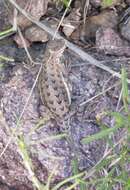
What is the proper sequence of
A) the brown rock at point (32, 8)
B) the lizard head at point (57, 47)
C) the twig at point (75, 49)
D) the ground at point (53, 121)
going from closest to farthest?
1. the ground at point (53, 121)
2. the twig at point (75, 49)
3. the lizard head at point (57, 47)
4. the brown rock at point (32, 8)

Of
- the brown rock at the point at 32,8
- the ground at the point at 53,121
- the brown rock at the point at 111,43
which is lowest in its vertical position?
the ground at the point at 53,121

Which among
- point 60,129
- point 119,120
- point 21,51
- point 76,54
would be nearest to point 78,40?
point 76,54

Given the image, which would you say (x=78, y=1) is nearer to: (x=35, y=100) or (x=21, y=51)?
(x=21, y=51)

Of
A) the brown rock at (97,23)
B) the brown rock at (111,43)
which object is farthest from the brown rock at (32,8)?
the brown rock at (111,43)

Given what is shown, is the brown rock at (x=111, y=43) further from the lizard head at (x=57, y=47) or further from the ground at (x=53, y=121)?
the lizard head at (x=57, y=47)

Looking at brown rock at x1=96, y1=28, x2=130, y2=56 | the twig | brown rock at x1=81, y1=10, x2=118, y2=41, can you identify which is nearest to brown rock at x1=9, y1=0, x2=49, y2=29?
the twig

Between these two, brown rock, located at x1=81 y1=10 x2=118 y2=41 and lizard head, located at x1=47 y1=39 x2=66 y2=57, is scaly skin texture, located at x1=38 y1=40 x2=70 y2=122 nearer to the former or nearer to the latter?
lizard head, located at x1=47 y1=39 x2=66 y2=57

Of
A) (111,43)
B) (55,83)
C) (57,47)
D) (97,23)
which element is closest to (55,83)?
(55,83)
